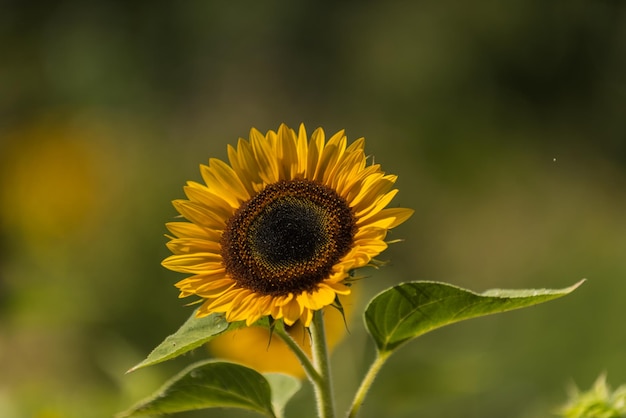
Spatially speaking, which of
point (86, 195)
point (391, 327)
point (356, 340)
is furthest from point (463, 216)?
point (391, 327)

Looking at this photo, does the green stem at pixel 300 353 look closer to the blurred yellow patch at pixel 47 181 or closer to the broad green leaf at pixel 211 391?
the broad green leaf at pixel 211 391

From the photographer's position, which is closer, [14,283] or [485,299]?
[485,299]

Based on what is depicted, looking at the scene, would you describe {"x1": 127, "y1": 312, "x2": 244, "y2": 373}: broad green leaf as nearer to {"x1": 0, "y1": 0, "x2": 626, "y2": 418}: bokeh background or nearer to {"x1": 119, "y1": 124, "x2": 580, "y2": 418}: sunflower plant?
{"x1": 119, "y1": 124, "x2": 580, "y2": 418}: sunflower plant

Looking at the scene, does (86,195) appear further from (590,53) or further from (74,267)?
(590,53)

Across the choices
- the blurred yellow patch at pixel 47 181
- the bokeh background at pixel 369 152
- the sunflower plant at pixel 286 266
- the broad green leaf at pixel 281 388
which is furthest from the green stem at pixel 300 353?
the blurred yellow patch at pixel 47 181

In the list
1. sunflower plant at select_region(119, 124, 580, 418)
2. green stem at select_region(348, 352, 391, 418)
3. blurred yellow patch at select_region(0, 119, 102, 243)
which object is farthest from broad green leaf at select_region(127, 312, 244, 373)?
blurred yellow patch at select_region(0, 119, 102, 243)

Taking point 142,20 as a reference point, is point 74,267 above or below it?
below
